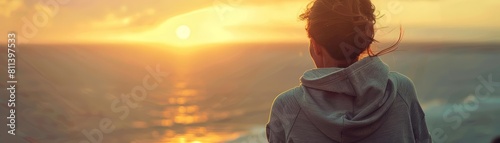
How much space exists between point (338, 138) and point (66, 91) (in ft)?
43.5

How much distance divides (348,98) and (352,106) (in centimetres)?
2

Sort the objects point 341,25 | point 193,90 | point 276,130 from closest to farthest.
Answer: point 341,25
point 276,130
point 193,90

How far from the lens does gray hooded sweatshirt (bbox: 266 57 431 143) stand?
1.39m

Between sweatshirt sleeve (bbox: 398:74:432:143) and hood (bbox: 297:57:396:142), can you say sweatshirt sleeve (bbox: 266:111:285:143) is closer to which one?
hood (bbox: 297:57:396:142)

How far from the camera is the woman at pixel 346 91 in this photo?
4.53ft

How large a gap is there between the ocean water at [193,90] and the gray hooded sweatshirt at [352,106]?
4.87 metres

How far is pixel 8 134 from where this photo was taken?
7.88m

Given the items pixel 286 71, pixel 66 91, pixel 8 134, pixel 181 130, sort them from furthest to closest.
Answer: pixel 286 71, pixel 66 91, pixel 181 130, pixel 8 134

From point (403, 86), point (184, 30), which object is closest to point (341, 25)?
point (403, 86)

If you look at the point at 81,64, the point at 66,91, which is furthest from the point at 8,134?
the point at 81,64

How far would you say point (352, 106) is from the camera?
142 cm

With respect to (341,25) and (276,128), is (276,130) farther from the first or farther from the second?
(341,25)

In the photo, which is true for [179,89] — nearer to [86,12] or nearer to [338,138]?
[86,12]

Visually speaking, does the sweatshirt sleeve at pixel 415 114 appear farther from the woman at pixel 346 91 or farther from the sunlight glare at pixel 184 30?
the sunlight glare at pixel 184 30
